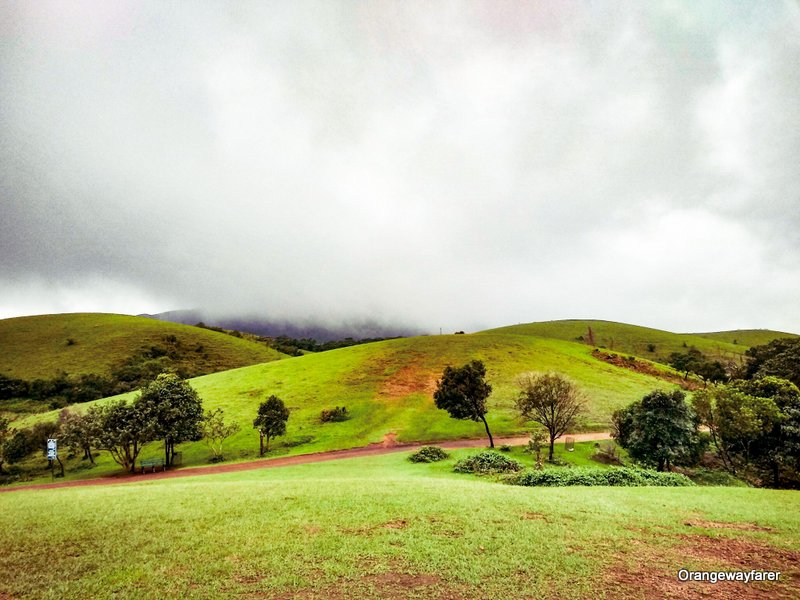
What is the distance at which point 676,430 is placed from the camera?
139ft

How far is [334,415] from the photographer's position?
219ft

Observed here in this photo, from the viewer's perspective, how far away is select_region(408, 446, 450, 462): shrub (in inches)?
1756

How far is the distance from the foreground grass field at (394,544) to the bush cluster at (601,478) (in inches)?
236

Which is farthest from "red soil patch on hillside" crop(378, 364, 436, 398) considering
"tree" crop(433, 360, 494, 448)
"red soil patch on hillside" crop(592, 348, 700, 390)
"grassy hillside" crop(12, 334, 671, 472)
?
"red soil patch on hillside" crop(592, 348, 700, 390)

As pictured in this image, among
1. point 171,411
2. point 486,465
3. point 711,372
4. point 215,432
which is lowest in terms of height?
point 486,465

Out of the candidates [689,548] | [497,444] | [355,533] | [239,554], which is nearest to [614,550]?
[689,548]

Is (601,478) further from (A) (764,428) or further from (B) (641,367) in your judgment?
(B) (641,367)

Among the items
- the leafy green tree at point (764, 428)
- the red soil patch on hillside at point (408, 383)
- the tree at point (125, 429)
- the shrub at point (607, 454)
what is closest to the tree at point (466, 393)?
the shrub at point (607, 454)

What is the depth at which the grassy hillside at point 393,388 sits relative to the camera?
60844 millimetres

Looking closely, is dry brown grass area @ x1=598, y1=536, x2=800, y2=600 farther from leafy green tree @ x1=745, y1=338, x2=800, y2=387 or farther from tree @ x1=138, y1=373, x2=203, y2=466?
leafy green tree @ x1=745, y1=338, x2=800, y2=387

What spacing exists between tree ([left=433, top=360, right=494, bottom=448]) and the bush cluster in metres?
23.7

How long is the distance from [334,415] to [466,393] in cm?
2543

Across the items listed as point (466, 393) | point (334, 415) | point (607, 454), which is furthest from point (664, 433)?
point (334, 415)

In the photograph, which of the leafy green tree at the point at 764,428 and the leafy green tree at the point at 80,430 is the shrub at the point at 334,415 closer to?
the leafy green tree at the point at 80,430
